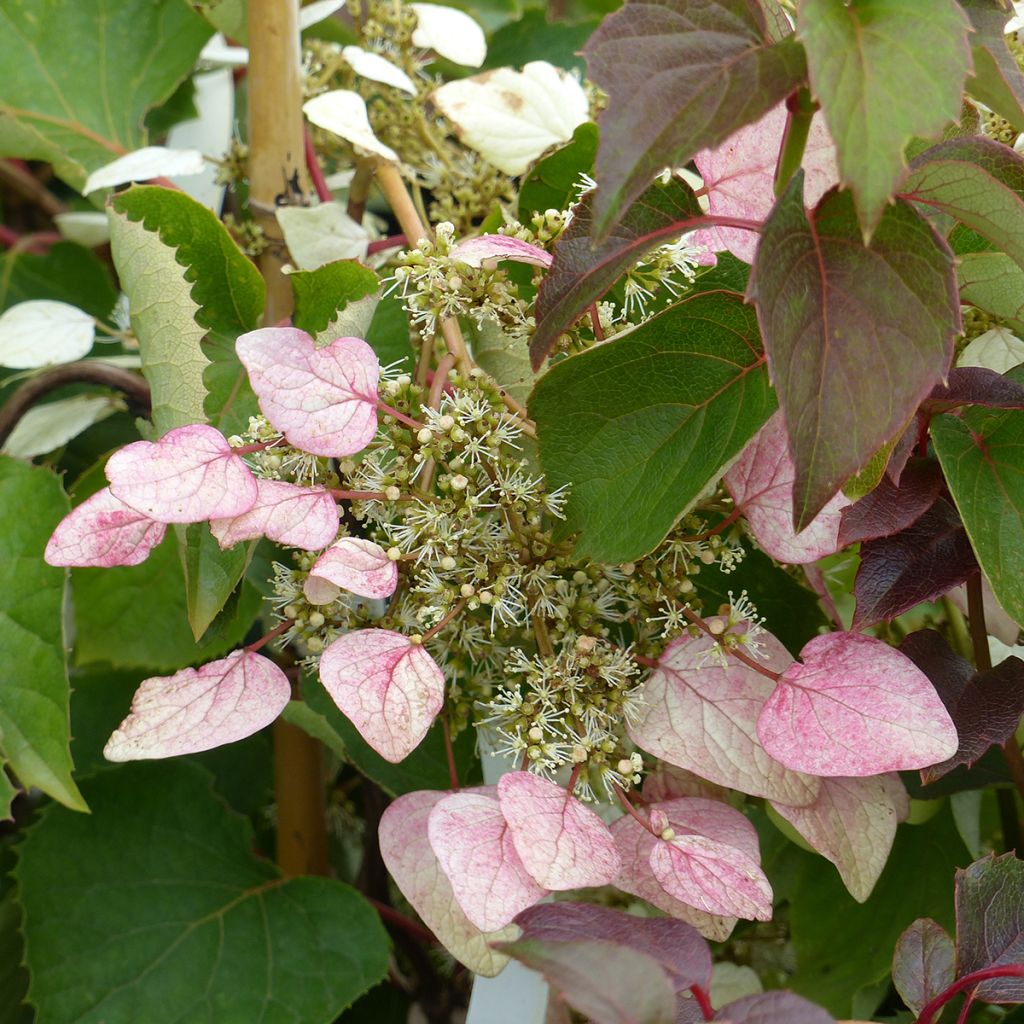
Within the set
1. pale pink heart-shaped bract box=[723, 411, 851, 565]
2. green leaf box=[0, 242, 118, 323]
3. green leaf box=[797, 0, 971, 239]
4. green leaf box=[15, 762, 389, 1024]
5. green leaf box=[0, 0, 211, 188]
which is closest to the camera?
green leaf box=[797, 0, 971, 239]

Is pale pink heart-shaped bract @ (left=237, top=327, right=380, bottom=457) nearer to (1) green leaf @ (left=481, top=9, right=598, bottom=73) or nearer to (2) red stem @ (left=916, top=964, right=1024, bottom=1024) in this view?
(2) red stem @ (left=916, top=964, right=1024, bottom=1024)

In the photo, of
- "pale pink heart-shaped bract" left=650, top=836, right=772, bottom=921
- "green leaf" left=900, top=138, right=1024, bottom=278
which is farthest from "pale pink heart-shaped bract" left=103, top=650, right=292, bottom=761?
"green leaf" left=900, top=138, right=1024, bottom=278

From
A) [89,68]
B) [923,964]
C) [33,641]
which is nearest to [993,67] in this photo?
[923,964]

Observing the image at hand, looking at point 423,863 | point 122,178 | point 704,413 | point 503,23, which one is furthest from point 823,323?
point 503,23

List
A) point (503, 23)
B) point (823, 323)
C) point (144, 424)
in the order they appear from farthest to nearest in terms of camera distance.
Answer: point (503, 23), point (144, 424), point (823, 323)

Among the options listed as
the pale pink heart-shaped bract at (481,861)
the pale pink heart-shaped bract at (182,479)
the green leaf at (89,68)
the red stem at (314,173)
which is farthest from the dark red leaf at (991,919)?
the green leaf at (89,68)

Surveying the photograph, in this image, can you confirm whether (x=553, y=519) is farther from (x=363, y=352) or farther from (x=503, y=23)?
(x=503, y=23)

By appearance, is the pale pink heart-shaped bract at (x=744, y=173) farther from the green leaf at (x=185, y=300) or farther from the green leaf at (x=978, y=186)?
the green leaf at (x=185, y=300)
